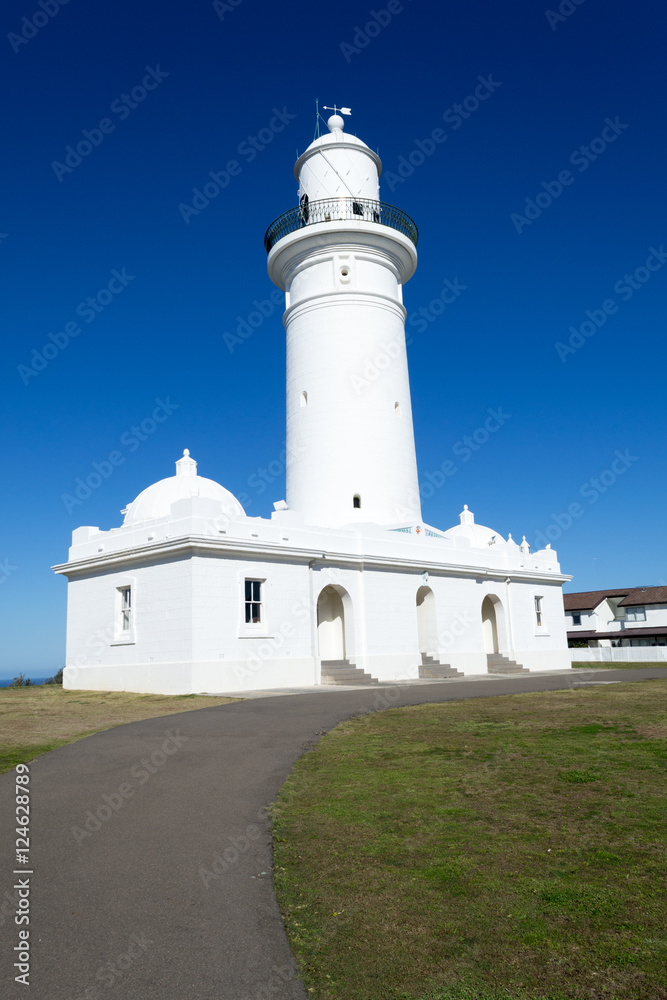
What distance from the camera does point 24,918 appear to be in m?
4.16

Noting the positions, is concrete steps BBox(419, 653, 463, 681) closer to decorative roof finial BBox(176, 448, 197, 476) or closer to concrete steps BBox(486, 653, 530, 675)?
concrete steps BBox(486, 653, 530, 675)

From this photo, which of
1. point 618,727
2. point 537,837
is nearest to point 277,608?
point 618,727

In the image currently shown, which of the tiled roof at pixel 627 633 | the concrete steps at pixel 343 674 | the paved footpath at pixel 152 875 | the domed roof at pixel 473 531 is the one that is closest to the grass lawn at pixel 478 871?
the paved footpath at pixel 152 875

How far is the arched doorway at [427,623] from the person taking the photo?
1043 inches

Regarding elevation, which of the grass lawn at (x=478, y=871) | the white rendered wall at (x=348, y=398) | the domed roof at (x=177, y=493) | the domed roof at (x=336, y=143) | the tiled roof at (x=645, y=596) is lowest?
the grass lawn at (x=478, y=871)

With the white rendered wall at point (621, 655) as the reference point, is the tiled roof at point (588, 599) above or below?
above

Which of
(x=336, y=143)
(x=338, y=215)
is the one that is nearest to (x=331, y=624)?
(x=338, y=215)

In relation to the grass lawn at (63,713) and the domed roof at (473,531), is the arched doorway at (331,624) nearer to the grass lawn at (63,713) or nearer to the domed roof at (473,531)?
the grass lawn at (63,713)

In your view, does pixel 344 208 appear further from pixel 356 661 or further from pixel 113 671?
pixel 113 671

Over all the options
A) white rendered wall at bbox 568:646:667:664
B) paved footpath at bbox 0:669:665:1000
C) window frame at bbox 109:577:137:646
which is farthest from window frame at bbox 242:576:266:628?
white rendered wall at bbox 568:646:667:664

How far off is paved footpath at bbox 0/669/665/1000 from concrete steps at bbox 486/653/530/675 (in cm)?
2076

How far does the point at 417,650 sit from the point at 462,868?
826 inches

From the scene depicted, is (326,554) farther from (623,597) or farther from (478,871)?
(623,597)

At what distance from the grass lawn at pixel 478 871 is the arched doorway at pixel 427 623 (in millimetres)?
17475
